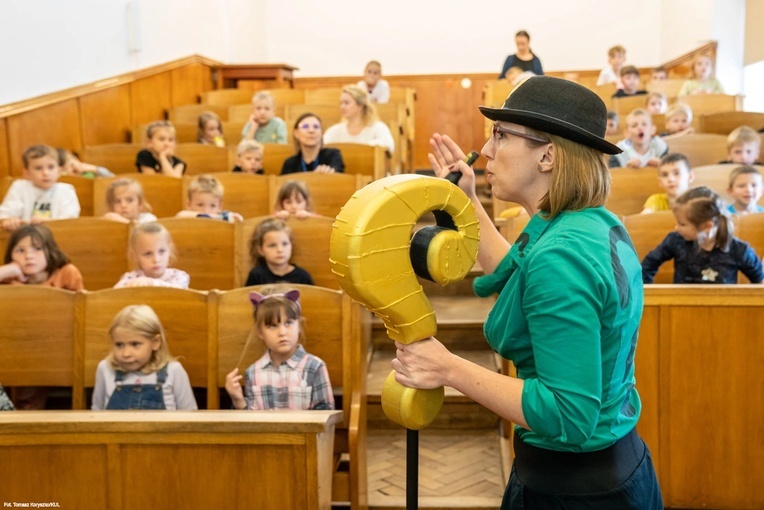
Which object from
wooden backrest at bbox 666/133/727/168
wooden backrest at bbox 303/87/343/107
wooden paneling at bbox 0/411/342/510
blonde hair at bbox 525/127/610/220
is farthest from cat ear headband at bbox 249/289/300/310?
wooden backrest at bbox 303/87/343/107

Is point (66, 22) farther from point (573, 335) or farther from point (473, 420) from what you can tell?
point (573, 335)

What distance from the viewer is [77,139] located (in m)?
5.55

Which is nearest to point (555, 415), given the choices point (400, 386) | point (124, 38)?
point (400, 386)

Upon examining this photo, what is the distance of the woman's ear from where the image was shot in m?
1.20

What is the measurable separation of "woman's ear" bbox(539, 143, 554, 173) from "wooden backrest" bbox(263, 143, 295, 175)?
12.6ft

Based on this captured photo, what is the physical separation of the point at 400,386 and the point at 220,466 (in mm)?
723

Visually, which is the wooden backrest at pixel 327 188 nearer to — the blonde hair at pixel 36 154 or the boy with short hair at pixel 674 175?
the blonde hair at pixel 36 154

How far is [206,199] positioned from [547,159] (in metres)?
2.73

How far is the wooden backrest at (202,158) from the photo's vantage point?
16.7 feet

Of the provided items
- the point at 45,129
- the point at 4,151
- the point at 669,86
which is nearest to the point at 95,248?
the point at 4,151

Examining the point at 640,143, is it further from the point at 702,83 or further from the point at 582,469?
the point at 582,469

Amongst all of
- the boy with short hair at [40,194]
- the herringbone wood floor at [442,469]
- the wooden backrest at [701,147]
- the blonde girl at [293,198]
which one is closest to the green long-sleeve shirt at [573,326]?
the herringbone wood floor at [442,469]

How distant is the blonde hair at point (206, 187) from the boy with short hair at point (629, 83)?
4.21m

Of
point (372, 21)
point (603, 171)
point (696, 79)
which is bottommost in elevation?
point (603, 171)
